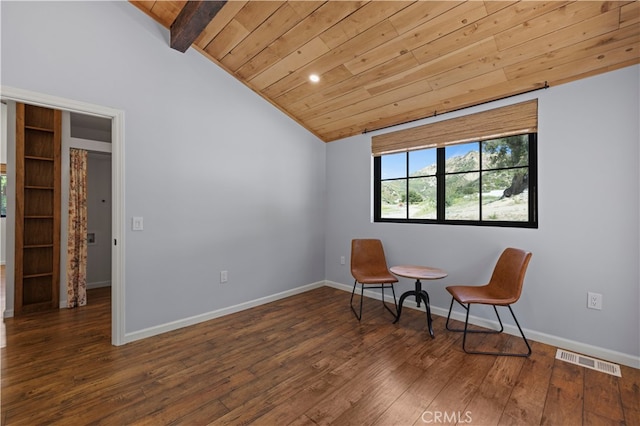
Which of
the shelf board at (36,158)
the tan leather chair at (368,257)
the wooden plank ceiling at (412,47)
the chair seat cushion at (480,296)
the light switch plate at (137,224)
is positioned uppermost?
the wooden plank ceiling at (412,47)

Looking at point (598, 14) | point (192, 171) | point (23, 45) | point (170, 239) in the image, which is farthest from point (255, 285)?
point (598, 14)

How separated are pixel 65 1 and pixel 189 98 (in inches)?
41.8

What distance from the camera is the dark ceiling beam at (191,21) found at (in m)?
2.22

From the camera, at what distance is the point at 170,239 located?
275 centimetres

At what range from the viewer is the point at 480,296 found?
244 centimetres

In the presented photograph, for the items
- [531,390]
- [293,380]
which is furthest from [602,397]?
[293,380]

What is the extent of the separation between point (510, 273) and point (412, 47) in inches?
84.2

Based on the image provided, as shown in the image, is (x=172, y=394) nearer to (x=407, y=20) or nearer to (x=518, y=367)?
(x=518, y=367)

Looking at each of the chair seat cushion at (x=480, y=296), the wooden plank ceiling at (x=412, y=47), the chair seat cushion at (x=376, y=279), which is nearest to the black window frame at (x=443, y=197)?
the wooden plank ceiling at (x=412, y=47)

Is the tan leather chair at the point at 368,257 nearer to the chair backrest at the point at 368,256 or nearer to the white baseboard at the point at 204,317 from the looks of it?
the chair backrest at the point at 368,256

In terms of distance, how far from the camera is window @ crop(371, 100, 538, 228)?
2.66m

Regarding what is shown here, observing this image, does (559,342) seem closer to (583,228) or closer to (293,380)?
(583,228)

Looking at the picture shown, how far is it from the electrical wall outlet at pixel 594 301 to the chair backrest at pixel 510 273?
561 millimetres

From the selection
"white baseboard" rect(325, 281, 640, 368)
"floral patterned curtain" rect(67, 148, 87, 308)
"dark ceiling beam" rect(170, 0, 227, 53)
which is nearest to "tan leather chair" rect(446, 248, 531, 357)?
"white baseboard" rect(325, 281, 640, 368)
